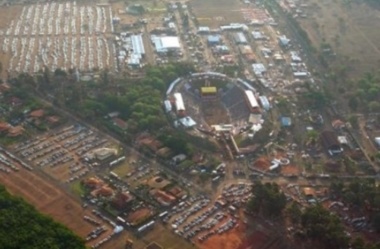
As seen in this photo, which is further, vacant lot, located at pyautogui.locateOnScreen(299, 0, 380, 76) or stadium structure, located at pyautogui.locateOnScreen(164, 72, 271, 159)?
vacant lot, located at pyautogui.locateOnScreen(299, 0, 380, 76)

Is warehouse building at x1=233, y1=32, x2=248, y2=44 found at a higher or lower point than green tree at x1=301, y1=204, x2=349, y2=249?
higher

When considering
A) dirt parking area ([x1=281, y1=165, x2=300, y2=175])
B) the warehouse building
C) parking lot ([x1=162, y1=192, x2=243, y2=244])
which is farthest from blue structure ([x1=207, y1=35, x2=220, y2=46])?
parking lot ([x1=162, y1=192, x2=243, y2=244])

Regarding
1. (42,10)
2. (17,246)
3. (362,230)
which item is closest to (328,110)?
(362,230)

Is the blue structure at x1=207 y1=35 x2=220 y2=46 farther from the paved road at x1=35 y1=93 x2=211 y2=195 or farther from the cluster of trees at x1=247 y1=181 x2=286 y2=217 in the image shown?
the cluster of trees at x1=247 y1=181 x2=286 y2=217

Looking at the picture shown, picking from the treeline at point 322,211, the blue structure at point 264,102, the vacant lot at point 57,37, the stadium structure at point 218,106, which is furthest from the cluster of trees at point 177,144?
the vacant lot at point 57,37

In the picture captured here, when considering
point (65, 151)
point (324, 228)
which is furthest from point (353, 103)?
point (65, 151)

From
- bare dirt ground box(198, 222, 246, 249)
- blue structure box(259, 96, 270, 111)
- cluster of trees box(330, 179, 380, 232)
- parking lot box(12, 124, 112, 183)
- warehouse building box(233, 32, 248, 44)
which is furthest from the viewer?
warehouse building box(233, 32, 248, 44)

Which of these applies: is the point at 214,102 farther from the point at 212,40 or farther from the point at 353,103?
the point at 353,103
